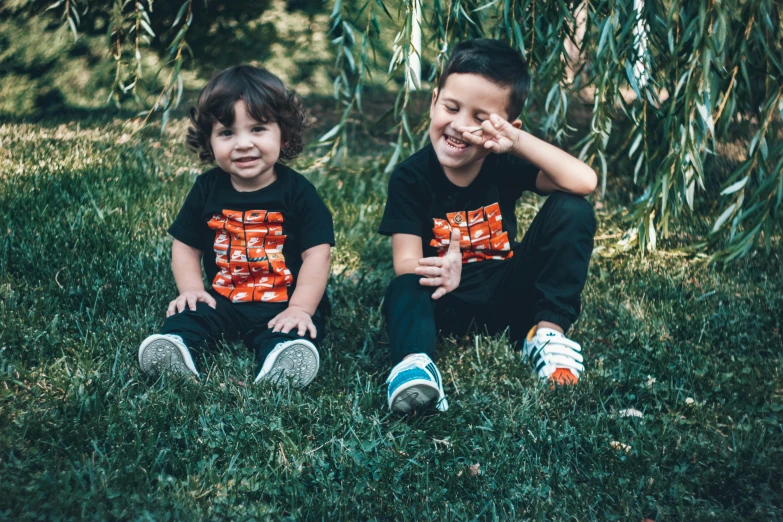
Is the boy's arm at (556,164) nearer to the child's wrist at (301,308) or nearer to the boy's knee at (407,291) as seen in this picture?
the boy's knee at (407,291)

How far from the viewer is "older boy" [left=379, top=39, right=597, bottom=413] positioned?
232cm

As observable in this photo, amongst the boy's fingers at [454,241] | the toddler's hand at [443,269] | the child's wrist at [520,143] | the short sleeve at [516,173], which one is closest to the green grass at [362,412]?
the toddler's hand at [443,269]

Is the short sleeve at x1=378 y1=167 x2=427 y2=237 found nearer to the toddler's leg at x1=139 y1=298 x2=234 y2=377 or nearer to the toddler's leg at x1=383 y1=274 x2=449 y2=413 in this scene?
the toddler's leg at x1=383 y1=274 x2=449 y2=413

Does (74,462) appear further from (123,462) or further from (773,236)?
(773,236)

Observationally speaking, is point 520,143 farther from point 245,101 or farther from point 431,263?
point 245,101

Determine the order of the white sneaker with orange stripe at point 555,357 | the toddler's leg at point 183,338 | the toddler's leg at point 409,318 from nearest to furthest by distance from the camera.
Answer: the toddler's leg at point 183,338 → the toddler's leg at point 409,318 → the white sneaker with orange stripe at point 555,357

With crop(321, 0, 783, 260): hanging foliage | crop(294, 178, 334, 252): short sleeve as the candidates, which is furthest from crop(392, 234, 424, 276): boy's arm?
crop(321, 0, 783, 260): hanging foliage

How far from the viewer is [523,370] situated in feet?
7.93

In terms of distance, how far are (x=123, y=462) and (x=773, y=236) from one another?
3.06 metres

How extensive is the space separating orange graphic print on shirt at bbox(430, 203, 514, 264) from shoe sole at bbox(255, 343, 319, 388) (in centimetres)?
59

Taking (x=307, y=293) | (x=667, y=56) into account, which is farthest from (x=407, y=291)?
(x=667, y=56)

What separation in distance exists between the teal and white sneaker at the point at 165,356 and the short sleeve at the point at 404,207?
0.72m

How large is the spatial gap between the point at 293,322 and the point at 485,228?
70 cm

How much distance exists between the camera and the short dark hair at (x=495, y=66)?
232 cm
